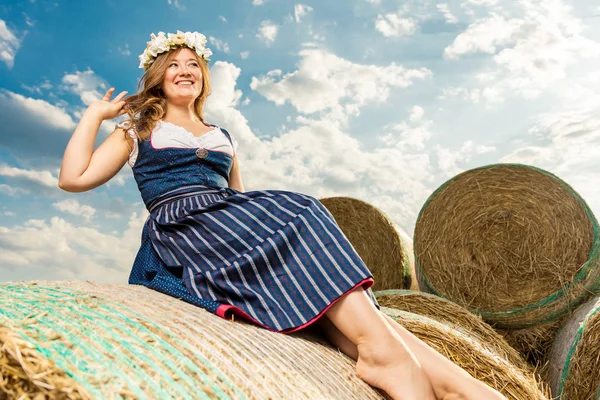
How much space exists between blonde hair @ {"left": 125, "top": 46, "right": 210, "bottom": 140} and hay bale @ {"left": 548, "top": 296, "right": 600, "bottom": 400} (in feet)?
6.63

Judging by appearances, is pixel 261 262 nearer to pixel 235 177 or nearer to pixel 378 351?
pixel 378 351

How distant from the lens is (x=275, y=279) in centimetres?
177

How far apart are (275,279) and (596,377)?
1760 mm

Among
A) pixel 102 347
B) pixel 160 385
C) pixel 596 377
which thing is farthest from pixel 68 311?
pixel 596 377

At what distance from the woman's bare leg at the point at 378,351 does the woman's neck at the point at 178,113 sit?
124 cm

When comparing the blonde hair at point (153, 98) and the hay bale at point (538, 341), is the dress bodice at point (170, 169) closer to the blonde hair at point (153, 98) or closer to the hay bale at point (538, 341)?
the blonde hair at point (153, 98)

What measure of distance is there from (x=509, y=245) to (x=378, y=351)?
6.91ft

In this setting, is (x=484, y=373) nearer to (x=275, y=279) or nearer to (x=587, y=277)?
(x=275, y=279)

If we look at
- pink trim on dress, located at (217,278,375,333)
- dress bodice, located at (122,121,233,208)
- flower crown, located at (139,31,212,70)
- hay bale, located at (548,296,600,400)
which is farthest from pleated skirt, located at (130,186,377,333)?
hay bale, located at (548,296,600,400)

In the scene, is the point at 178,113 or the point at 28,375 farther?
the point at 178,113

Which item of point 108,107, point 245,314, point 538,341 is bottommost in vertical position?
point 538,341

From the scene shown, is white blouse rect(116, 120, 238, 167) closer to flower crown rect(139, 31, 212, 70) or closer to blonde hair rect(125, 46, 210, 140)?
blonde hair rect(125, 46, 210, 140)

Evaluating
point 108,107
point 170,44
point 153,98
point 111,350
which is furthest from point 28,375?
point 170,44

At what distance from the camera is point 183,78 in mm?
2617
